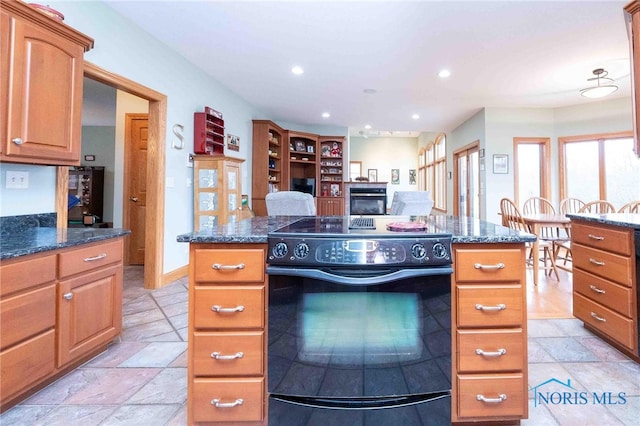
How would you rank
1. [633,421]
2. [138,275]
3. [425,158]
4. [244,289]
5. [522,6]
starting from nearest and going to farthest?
[244,289] → [633,421] → [522,6] → [138,275] → [425,158]

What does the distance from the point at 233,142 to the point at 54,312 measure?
380 cm

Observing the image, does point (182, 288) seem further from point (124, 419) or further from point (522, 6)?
point (522, 6)

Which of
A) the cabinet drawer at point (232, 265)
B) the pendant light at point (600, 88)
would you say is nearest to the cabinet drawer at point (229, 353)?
the cabinet drawer at point (232, 265)

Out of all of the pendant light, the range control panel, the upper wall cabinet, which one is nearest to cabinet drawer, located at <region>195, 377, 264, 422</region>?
the range control panel

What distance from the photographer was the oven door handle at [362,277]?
1091mm

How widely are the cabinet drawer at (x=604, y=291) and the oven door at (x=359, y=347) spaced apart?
1.60 metres

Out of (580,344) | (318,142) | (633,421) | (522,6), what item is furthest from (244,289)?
(318,142)

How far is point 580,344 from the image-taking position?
2.08 meters

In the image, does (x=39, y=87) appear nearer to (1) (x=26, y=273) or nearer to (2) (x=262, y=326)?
(1) (x=26, y=273)

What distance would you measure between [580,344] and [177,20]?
14.0 ft

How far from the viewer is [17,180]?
1909mm

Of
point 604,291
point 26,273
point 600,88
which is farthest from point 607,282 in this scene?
point 26,273

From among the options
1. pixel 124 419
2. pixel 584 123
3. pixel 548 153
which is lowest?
pixel 124 419

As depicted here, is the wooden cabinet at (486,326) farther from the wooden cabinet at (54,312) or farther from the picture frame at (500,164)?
the picture frame at (500,164)
